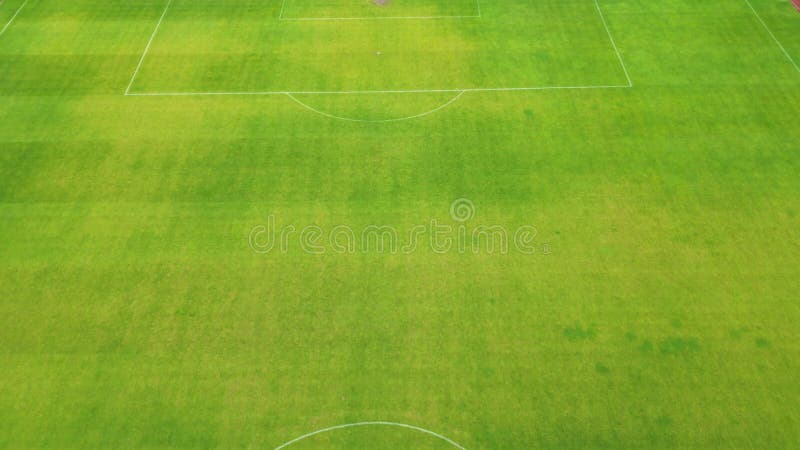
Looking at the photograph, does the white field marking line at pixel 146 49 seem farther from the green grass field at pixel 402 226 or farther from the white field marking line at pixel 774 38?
the white field marking line at pixel 774 38

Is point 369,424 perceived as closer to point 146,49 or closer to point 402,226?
point 402,226

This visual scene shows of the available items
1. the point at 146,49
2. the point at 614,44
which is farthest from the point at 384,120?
the point at 146,49

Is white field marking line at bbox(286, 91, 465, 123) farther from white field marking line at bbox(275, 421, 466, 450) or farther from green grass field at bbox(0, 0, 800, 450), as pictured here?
white field marking line at bbox(275, 421, 466, 450)

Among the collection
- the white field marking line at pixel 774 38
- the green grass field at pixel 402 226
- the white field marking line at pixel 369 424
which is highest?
the white field marking line at pixel 774 38

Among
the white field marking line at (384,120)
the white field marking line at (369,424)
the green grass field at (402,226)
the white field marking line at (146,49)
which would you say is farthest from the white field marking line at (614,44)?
the white field marking line at (146,49)

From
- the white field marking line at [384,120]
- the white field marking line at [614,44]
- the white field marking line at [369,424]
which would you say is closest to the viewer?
the white field marking line at [369,424]

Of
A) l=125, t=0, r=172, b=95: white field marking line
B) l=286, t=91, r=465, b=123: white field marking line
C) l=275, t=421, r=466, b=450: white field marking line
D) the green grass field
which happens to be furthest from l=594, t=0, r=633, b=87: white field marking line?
l=125, t=0, r=172, b=95: white field marking line

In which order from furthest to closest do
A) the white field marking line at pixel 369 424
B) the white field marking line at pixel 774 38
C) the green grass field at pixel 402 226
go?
the white field marking line at pixel 774 38 → the green grass field at pixel 402 226 → the white field marking line at pixel 369 424

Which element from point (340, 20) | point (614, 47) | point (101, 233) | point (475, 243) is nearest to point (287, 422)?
point (475, 243)
